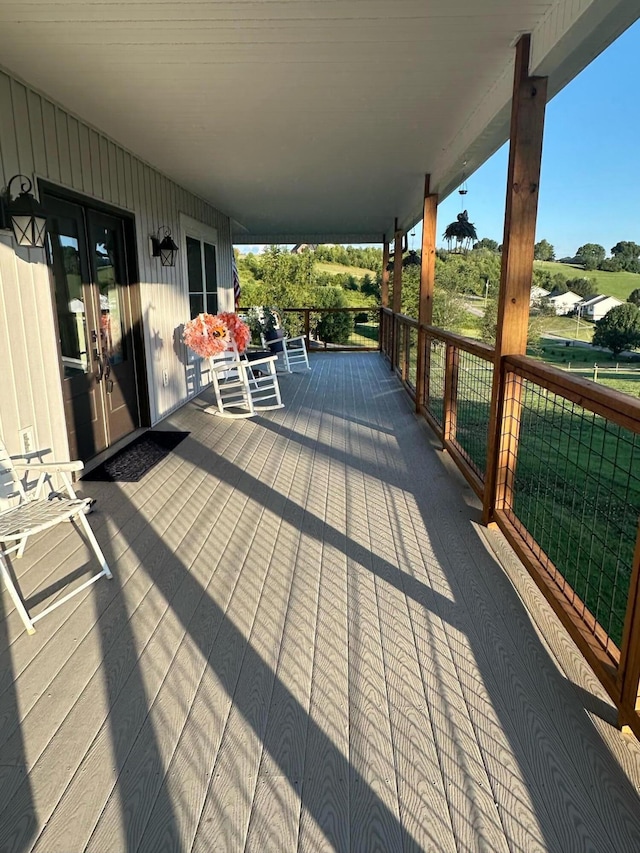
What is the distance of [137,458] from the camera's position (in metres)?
4.69

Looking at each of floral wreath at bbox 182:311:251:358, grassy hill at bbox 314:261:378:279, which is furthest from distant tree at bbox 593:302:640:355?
grassy hill at bbox 314:261:378:279

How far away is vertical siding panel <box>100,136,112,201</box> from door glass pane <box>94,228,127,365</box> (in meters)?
0.29

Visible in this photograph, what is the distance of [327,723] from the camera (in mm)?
1781

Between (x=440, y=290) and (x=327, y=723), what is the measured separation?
18394 millimetres

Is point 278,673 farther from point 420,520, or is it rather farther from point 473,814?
point 420,520

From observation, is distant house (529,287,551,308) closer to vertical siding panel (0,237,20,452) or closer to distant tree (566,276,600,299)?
distant tree (566,276,600,299)

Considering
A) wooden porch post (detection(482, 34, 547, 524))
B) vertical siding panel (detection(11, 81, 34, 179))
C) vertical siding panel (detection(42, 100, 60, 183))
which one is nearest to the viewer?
wooden porch post (detection(482, 34, 547, 524))

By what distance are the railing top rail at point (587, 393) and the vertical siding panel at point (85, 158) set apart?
133 inches

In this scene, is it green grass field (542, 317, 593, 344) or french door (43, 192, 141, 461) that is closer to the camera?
french door (43, 192, 141, 461)

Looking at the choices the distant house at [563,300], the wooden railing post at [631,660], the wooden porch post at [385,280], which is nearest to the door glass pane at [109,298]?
the wooden railing post at [631,660]

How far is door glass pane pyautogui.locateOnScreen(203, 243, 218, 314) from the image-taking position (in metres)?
8.60

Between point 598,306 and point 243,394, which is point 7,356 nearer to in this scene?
point 243,394

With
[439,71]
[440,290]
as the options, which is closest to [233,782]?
[439,71]

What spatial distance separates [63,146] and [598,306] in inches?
206
